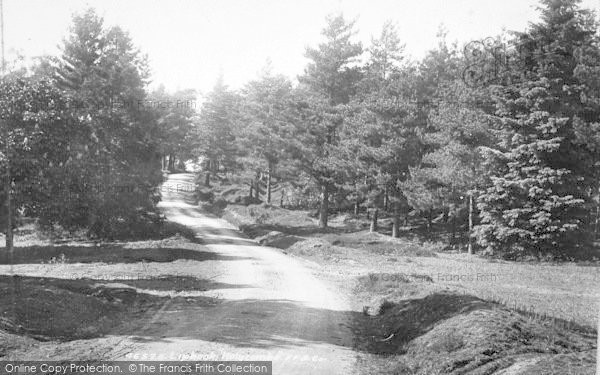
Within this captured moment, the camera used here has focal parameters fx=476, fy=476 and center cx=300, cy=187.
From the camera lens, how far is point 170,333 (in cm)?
1170

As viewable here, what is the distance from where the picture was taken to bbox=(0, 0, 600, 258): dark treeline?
717 inches

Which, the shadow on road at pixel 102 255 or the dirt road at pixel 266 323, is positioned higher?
the dirt road at pixel 266 323

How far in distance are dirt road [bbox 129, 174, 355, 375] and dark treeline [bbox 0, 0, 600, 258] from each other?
7.33 metres

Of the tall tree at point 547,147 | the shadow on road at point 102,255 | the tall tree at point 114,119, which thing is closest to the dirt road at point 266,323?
the shadow on road at point 102,255

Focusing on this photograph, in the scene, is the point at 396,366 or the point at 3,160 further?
the point at 3,160

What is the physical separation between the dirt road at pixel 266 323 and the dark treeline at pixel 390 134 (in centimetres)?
733

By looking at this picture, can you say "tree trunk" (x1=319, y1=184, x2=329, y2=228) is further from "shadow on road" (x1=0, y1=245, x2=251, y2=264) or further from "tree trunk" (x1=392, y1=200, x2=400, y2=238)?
"shadow on road" (x1=0, y1=245, x2=251, y2=264)

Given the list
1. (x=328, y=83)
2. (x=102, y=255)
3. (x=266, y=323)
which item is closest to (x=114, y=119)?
(x=102, y=255)

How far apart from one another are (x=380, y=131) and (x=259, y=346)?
25588 mm

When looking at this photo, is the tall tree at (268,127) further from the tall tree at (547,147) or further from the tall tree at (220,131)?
the tall tree at (547,147)

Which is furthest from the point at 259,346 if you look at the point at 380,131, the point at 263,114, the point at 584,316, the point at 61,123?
the point at 263,114

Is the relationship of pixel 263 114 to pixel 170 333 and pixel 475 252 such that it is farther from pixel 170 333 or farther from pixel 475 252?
pixel 170 333

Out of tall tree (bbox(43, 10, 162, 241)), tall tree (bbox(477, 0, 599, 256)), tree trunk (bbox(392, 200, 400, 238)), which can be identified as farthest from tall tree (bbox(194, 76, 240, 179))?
tall tree (bbox(477, 0, 599, 256))

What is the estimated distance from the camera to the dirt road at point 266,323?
10180mm
